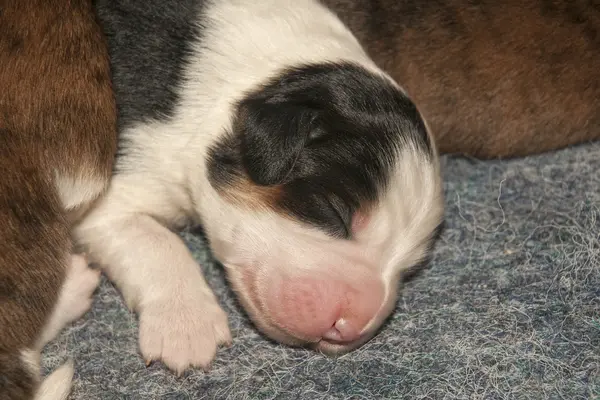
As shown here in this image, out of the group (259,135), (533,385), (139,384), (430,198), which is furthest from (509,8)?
(139,384)

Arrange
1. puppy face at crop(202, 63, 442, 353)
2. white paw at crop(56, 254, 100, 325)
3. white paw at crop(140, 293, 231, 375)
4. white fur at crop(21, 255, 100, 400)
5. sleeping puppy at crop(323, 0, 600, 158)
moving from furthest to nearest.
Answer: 1. sleeping puppy at crop(323, 0, 600, 158)
2. white paw at crop(56, 254, 100, 325)
3. white paw at crop(140, 293, 231, 375)
4. puppy face at crop(202, 63, 442, 353)
5. white fur at crop(21, 255, 100, 400)

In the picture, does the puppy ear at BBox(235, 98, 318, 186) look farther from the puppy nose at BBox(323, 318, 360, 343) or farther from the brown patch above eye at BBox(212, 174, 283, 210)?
the puppy nose at BBox(323, 318, 360, 343)

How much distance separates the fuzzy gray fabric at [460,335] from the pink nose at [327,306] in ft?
0.63

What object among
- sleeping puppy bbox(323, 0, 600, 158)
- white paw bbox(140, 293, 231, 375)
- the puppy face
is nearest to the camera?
the puppy face

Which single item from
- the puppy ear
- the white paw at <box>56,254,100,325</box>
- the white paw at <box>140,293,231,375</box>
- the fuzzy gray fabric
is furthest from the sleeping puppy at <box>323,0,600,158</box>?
the white paw at <box>56,254,100,325</box>

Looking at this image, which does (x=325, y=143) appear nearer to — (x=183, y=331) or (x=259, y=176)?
(x=259, y=176)

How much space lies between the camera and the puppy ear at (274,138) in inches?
109

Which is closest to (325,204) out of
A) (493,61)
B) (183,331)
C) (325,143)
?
(325,143)

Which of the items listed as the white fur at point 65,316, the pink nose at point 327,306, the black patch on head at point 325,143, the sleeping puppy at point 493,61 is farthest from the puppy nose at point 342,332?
the sleeping puppy at point 493,61

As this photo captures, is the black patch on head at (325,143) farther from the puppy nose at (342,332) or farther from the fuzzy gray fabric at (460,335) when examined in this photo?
the fuzzy gray fabric at (460,335)

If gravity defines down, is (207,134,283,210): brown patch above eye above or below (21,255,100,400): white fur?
above

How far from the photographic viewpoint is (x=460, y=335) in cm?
296

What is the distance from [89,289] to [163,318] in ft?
1.08

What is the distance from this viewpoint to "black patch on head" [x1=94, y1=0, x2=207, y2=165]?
3.19 meters
